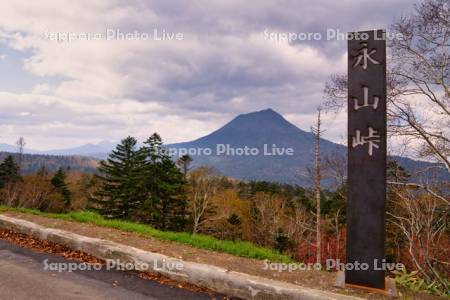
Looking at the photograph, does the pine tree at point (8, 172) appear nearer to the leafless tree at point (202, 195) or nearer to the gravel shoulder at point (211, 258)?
the leafless tree at point (202, 195)

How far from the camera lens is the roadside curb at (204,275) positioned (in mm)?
4867

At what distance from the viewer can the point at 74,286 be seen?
204 inches

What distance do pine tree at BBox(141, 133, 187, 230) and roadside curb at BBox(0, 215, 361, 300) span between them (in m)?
28.1

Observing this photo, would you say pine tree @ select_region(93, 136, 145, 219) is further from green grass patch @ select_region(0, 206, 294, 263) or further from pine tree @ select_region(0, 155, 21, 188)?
green grass patch @ select_region(0, 206, 294, 263)

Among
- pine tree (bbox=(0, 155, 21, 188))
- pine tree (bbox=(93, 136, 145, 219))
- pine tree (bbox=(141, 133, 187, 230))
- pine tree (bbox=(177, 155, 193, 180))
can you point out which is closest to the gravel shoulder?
pine tree (bbox=(141, 133, 187, 230))

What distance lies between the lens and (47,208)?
137ft

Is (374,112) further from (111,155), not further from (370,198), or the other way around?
(111,155)

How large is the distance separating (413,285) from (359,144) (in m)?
2.47

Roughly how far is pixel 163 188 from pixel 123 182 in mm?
8206

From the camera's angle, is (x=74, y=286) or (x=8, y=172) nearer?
(x=74, y=286)

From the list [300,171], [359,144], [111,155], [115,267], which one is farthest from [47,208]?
[359,144]

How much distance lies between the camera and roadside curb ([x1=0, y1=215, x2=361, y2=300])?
4.87 m

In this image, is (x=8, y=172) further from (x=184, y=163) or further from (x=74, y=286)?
(x=74, y=286)

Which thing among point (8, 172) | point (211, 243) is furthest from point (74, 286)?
point (8, 172)
